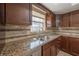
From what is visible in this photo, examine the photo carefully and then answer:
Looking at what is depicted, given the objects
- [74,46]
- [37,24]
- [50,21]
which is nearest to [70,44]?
[74,46]

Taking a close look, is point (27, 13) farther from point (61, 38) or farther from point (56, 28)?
point (61, 38)

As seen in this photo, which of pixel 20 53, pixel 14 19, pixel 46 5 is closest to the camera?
pixel 20 53

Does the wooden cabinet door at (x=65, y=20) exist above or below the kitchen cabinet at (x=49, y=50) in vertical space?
above

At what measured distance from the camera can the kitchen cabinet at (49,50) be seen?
1.26 meters

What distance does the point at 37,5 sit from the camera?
1.28 m

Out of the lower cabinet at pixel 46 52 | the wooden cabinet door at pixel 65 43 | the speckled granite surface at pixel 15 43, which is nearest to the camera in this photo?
the speckled granite surface at pixel 15 43

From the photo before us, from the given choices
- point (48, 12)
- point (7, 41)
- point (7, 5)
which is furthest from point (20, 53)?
point (48, 12)

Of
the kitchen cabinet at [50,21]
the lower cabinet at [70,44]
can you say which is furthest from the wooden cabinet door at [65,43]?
the kitchen cabinet at [50,21]

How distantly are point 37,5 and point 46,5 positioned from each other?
0.38 ft

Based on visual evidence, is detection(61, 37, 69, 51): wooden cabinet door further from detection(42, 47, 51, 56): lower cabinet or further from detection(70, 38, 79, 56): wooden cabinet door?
detection(42, 47, 51, 56): lower cabinet

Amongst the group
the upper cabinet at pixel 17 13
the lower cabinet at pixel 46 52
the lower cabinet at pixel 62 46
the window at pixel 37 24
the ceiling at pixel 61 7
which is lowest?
the lower cabinet at pixel 46 52

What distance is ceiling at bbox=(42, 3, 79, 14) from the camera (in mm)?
1264

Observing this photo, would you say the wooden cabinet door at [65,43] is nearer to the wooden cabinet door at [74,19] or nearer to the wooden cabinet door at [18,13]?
the wooden cabinet door at [74,19]

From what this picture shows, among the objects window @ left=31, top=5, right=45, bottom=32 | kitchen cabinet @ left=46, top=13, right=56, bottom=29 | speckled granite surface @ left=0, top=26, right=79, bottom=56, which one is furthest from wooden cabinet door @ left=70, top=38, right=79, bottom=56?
window @ left=31, top=5, right=45, bottom=32
